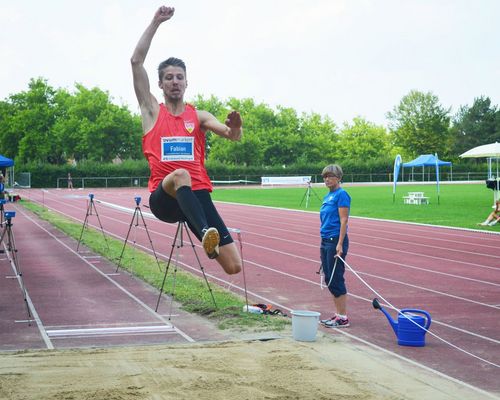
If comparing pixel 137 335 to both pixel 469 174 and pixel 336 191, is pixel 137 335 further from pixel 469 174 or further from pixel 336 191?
pixel 469 174

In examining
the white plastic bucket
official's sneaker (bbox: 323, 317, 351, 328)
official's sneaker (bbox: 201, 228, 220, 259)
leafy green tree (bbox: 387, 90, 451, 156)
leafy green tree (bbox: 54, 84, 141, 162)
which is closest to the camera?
official's sneaker (bbox: 201, 228, 220, 259)

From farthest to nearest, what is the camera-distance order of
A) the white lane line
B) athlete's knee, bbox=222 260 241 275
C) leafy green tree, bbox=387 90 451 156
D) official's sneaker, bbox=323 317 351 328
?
leafy green tree, bbox=387 90 451 156
official's sneaker, bbox=323 317 351 328
the white lane line
athlete's knee, bbox=222 260 241 275

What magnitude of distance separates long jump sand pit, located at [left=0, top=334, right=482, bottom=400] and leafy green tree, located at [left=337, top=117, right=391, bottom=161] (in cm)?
8098

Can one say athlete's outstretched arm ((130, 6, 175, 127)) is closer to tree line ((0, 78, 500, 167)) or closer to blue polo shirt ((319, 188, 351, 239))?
blue polo shirt ((319, 188, 351, 239))

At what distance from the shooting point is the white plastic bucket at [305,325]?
683 centimetres

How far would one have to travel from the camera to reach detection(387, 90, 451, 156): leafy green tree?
87375mm

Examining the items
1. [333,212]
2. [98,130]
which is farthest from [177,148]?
[98,130]

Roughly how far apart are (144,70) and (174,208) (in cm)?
105

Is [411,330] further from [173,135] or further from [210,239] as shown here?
[173,135]

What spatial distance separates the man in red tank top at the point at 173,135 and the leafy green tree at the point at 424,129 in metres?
84.5

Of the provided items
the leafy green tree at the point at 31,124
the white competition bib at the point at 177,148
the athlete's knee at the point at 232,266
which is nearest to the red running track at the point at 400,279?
the athlete's knee at the point at 232,266

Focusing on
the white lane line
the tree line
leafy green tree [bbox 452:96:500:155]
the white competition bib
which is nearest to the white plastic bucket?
the white lane line

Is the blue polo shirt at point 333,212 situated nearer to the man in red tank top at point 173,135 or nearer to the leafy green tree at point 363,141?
the man in red tank top at point 173,135

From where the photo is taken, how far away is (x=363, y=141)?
3506 inches
